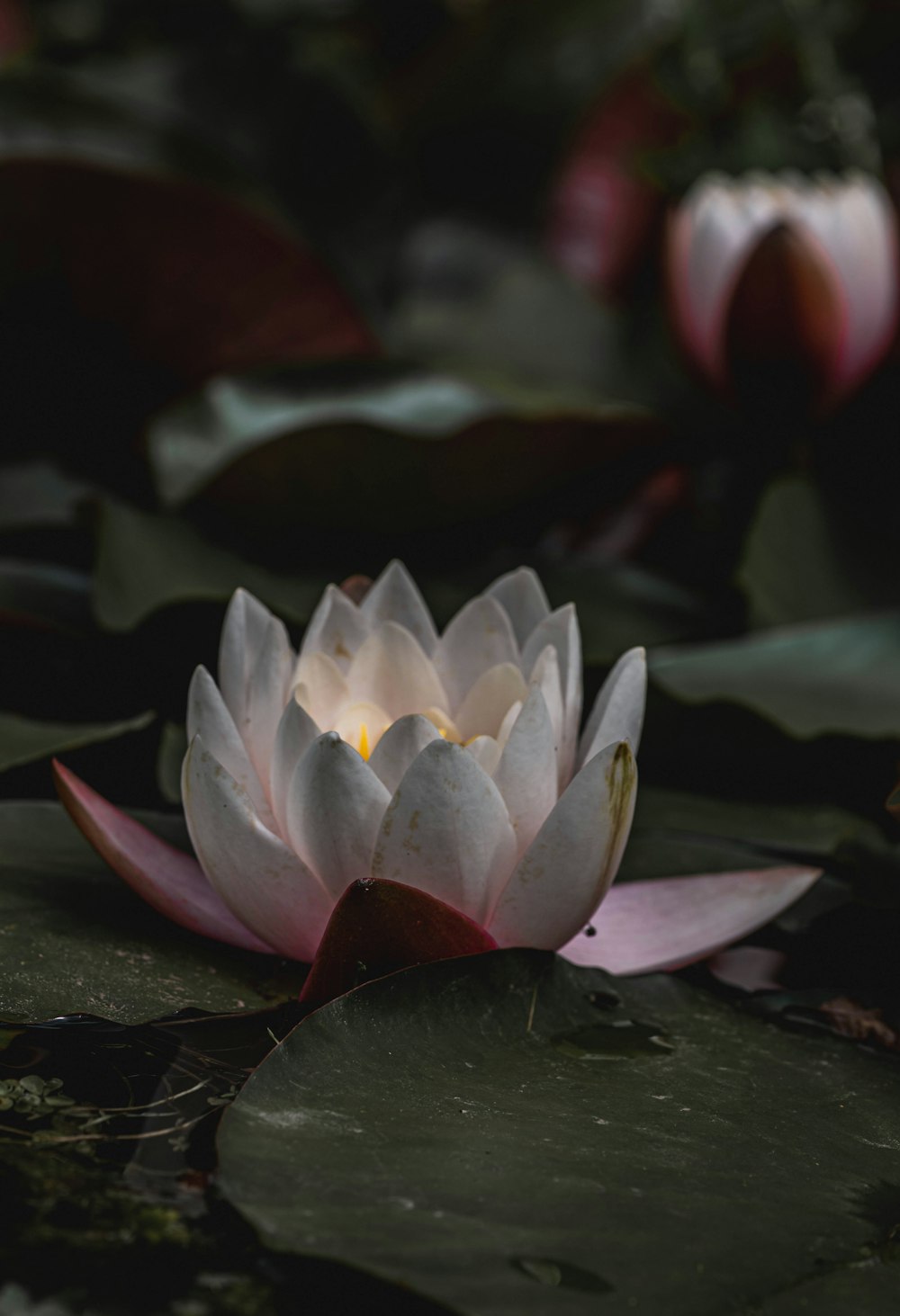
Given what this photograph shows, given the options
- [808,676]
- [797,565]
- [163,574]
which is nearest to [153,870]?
[163,574]

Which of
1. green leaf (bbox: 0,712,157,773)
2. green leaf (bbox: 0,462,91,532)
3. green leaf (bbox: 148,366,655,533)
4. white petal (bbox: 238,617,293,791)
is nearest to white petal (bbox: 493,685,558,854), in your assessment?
white petal (bbox: 238,617,293,791)

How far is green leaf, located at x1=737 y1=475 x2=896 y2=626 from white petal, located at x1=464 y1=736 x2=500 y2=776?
43cm

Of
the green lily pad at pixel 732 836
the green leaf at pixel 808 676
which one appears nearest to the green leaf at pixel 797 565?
the green leaf at pixel 808 676

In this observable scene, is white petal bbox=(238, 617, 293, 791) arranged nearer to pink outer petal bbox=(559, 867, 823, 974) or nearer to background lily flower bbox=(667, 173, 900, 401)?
pink outer petal bbox=(559, 867, 823, 974)

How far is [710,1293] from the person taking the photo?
342 mm

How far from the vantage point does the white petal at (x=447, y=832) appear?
1.47ft

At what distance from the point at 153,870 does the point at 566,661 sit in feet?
0.63

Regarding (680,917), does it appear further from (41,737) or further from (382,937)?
(41,737)

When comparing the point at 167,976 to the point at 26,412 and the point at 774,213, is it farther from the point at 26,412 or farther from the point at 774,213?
the point at 774,213

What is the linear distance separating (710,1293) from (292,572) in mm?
589

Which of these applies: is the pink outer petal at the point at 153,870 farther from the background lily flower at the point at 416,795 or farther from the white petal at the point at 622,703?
the white petal at the point at 622,703

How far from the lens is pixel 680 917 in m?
0.54

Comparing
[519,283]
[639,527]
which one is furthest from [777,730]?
[519,283]

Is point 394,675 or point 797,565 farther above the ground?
point 797,565
